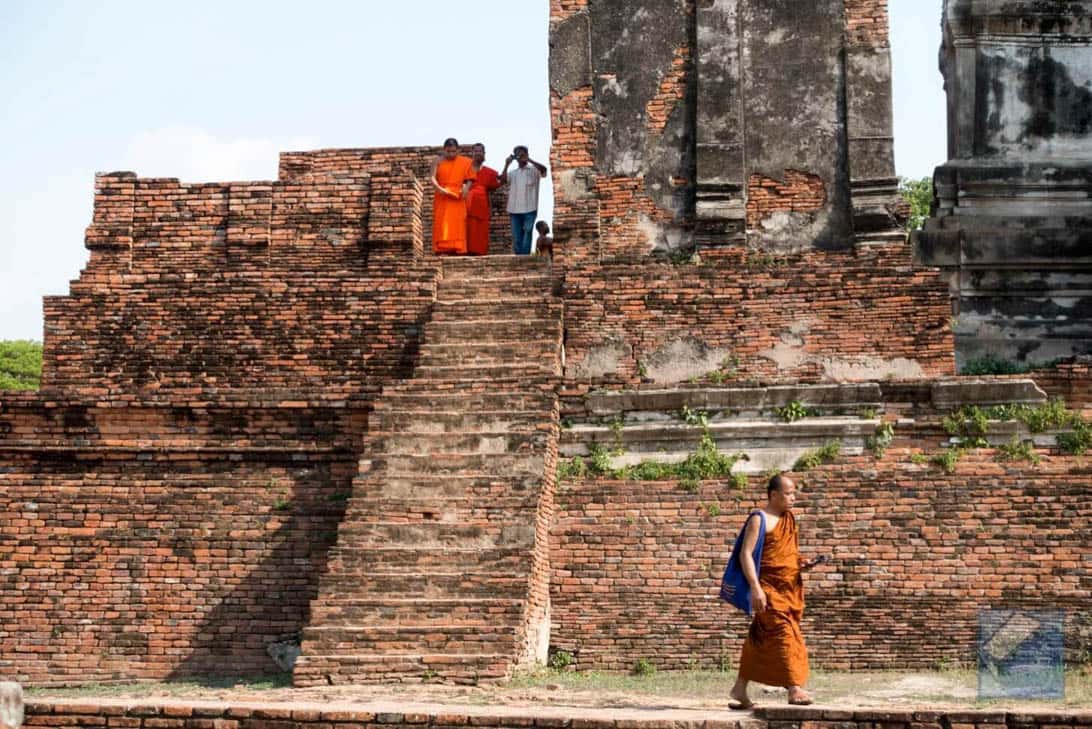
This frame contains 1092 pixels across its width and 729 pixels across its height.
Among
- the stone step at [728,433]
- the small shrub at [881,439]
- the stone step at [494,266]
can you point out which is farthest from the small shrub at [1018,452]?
the stone step at [494,266]

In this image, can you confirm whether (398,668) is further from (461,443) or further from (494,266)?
(494,266)

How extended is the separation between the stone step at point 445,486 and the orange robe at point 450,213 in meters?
4.53

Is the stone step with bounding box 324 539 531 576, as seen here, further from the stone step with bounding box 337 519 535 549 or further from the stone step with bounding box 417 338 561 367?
the stone step with bounding box 417 338 561 367

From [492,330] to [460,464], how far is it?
5.97 feet

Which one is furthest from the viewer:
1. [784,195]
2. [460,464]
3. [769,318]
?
[784,195]

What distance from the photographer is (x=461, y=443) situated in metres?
10.6

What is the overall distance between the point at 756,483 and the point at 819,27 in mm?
4901

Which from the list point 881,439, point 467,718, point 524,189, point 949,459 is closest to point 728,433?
point 881,439

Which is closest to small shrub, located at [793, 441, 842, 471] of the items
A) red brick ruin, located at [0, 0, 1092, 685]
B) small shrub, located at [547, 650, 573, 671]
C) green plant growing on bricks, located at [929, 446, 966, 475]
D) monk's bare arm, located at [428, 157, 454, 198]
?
red brick ruin, located at [0, 0, 1092, 685]

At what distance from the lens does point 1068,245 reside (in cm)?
1418

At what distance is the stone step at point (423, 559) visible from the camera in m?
9.66

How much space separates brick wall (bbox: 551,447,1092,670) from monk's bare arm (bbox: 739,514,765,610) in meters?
2.43

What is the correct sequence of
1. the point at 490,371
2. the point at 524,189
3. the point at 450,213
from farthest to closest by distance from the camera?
the point at 524,189
the point at 450,213
the point at 490,371

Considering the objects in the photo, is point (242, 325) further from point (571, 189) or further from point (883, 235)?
point (883, 235)
